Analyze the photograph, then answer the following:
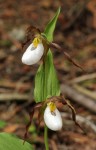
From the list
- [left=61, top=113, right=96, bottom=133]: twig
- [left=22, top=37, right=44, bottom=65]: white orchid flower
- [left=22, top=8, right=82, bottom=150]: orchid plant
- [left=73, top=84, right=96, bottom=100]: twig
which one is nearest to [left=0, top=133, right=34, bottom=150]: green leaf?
[left=22, top=8, right=82, bottom=150]: orchid plant

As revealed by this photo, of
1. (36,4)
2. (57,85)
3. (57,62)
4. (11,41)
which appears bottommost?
(57,85)

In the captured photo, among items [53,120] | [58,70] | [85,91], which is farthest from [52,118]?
[58,70]

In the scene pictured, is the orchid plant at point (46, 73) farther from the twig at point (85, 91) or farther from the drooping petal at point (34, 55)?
the twig at point (85, 91)

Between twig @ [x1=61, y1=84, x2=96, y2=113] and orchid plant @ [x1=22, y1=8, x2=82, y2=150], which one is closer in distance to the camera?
orchid plant @ [x1=22, y1=8, x2=82, y2=150]

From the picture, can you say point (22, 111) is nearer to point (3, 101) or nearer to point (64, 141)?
point (3, 101)

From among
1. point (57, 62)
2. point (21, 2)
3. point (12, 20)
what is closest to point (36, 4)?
point (21, 2)

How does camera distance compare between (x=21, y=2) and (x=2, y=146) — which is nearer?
(x=2, y=146)

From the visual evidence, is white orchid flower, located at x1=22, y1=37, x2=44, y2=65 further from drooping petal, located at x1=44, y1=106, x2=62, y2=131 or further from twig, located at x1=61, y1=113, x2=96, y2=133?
twig, located at x1=61, y1=113, x2=96, y2=133
